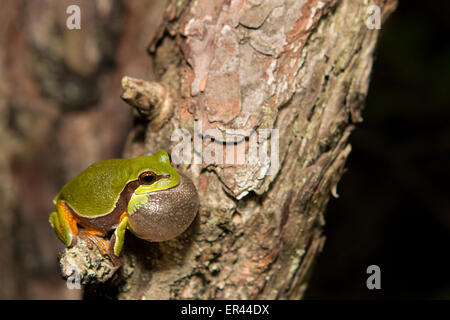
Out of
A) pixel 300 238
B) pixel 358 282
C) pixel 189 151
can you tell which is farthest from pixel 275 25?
pixel 358 282

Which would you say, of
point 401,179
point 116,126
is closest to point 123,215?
point 116,126

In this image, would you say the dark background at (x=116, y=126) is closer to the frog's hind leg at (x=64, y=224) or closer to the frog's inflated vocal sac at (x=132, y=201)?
the frog's hind leg at (x=64, y=224)

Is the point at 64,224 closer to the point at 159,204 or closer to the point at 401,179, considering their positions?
the point at 159,204

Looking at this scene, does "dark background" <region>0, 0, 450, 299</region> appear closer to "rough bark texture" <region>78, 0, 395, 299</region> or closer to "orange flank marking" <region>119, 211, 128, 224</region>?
"rough bark texture" <region>78, 0, 395, 299</region>

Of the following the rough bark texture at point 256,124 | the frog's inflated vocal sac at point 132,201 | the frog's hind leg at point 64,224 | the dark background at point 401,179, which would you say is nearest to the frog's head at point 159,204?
the frog's inflated vocal sac at point 132,201

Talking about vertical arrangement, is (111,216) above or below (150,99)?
below

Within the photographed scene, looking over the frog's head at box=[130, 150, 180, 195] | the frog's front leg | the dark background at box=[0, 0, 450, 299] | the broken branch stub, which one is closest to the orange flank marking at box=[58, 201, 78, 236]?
the frog's front leg
